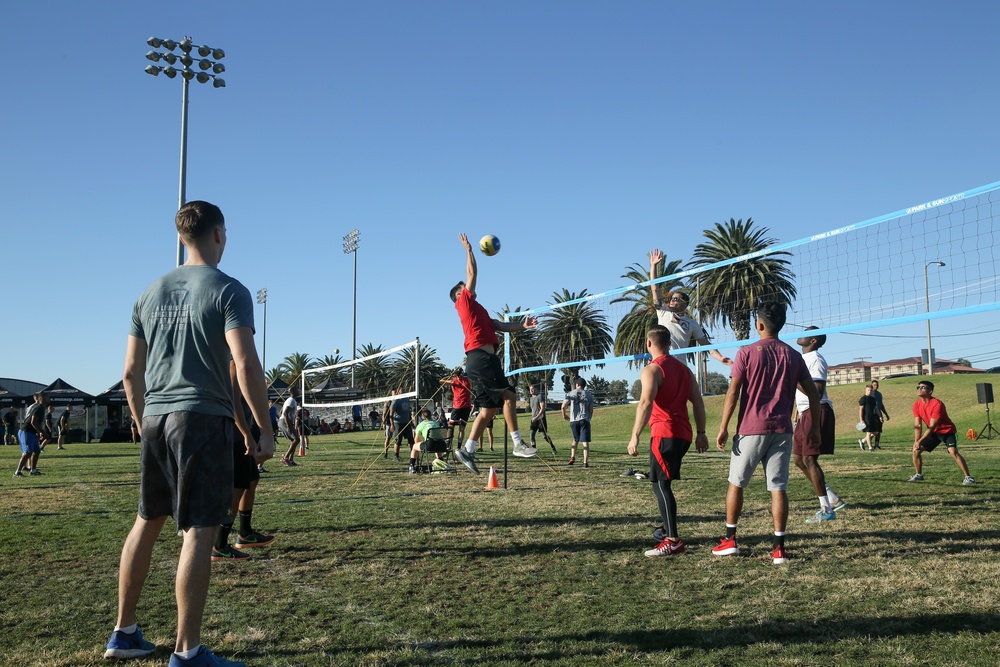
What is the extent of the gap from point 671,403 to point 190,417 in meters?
4.11

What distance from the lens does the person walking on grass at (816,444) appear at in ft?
24.5

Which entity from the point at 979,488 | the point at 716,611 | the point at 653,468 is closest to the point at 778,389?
the point at 653,468

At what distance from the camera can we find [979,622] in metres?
3.96

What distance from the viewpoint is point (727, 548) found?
5.87 m

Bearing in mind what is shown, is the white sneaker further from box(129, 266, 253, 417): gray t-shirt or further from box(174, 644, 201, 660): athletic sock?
box(174, 644, 201, 660): athletic sock

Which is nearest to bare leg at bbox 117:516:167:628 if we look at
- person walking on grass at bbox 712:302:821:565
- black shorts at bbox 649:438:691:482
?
black shorts at bbox 649:438:691:482

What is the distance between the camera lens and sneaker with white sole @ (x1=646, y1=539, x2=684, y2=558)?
233 inches

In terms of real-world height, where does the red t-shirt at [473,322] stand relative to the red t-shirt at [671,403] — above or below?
above

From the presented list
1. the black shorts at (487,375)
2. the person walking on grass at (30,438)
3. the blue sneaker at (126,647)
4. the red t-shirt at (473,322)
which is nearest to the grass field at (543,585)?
the blue sneaker at (126,647)

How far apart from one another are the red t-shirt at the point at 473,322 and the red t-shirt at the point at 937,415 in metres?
6.87

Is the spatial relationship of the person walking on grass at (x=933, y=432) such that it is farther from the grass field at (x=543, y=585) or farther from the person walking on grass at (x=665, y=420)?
the person walking on grass at (x=665, y=420)

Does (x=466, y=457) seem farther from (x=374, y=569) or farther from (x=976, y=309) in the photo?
(x=976, y=309)

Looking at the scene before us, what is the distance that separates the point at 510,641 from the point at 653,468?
2.87 metres

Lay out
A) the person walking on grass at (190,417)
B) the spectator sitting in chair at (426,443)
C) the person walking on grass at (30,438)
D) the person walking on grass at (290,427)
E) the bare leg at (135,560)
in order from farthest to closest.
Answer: the person walking on grass at (290,427) < the person walking on grass at (30,438) < the spectator sitting in chair at (426,443) < the bare leg at (135,560) < the person walking on grass at (190,417)
